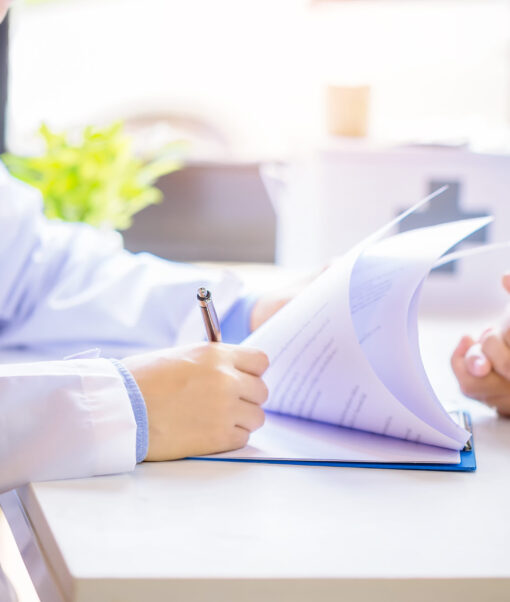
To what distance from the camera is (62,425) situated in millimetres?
506

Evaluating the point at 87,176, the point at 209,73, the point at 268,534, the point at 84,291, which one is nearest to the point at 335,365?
the point at 268,534

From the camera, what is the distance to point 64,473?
50 centimetres

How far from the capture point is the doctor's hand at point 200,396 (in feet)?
1.76

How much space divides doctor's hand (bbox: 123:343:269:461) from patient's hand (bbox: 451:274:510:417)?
7.7 inches

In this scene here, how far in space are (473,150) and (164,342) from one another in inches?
26.2

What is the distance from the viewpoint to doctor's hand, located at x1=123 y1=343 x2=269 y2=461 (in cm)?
54

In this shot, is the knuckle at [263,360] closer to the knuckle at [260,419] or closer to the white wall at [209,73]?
the knuckle at [260,419]

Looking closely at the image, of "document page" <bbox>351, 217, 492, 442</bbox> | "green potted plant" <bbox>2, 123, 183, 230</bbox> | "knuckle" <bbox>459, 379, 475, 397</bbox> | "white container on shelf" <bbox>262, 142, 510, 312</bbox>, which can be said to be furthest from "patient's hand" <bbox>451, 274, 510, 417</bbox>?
"green potted plant" <bbox>2, 123, 183, 230</bbox>

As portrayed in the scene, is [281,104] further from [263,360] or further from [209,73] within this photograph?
[263,360]

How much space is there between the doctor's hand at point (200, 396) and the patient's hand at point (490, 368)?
0.19 metres

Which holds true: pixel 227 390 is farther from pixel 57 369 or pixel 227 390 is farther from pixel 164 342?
pixel 164 342

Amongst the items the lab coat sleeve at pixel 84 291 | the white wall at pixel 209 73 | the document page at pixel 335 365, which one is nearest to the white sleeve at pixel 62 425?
the document page at pixel 335 365

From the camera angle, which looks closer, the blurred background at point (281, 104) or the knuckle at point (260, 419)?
the knuckle at point (260, 419)

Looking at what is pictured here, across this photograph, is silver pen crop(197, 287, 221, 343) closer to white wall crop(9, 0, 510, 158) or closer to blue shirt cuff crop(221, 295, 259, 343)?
blue shirt cuff crop(221, 295, 259, 343)
